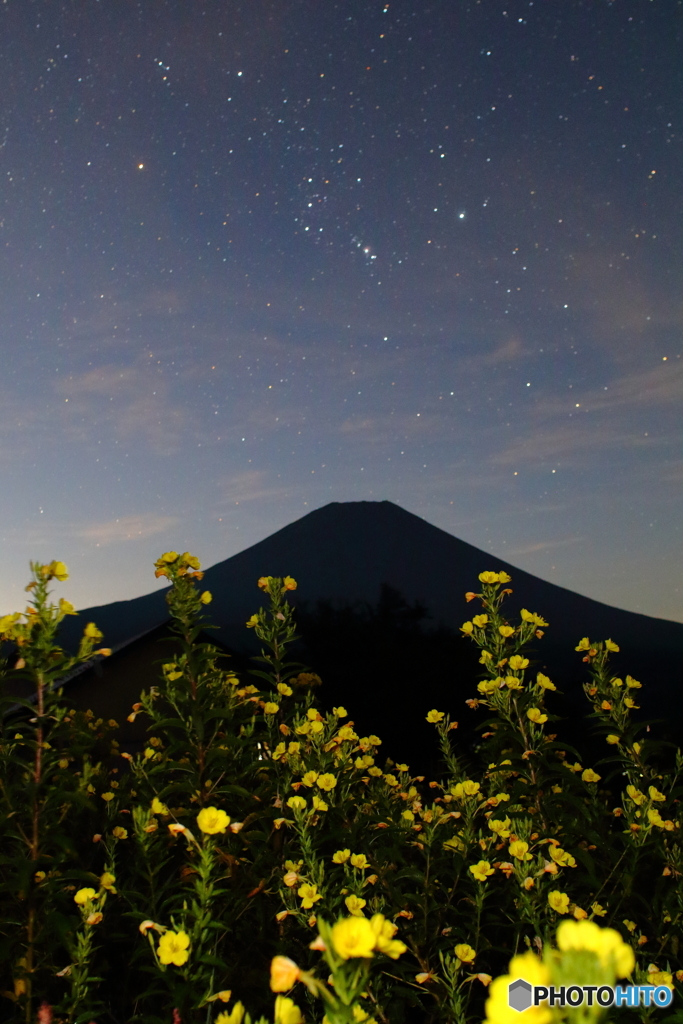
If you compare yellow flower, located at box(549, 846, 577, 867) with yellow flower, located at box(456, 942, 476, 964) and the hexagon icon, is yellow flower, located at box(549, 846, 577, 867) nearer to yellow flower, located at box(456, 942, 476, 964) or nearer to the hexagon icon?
yellow flower, located at box(456, 942, 476, 964)

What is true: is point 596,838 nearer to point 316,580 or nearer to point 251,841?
point 251,841

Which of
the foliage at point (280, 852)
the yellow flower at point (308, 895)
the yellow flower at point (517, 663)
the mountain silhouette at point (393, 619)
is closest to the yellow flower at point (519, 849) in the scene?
the foliage at point (280, 852)

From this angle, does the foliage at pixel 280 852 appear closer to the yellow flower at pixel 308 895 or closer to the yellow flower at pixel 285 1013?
the yellow flower at pixel 308 895

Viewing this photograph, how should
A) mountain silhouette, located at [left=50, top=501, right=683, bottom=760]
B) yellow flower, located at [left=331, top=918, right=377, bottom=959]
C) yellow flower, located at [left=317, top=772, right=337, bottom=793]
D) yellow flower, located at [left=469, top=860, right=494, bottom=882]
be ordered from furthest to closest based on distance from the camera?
mountain silhouette, located at [left=50, top=501, right=683, bottom=760] < yellow flower, located at [left=317, top=772, right=337, bottom=793] < yellow flower, located at [left=469, top=860, right=494, bottom=882] < yellow flower, located at [left=331, top=918, right=377, bottom=959]

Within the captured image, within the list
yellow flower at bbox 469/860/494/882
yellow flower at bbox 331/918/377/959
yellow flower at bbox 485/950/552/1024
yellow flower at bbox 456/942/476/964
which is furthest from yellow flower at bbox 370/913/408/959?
yellow flower at bbox 469/860/494/882

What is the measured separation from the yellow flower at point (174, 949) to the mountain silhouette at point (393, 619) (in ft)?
2.49

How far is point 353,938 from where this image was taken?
548 millimetres

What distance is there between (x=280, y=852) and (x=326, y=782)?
363mm

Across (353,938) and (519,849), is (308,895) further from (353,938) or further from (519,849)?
(353,938)

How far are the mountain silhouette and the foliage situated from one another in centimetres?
37

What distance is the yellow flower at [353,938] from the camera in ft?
1.72

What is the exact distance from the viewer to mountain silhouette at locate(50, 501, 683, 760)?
20375 mm

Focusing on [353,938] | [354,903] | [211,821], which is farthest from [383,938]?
[354,903]

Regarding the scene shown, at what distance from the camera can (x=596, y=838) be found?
8.69ft
